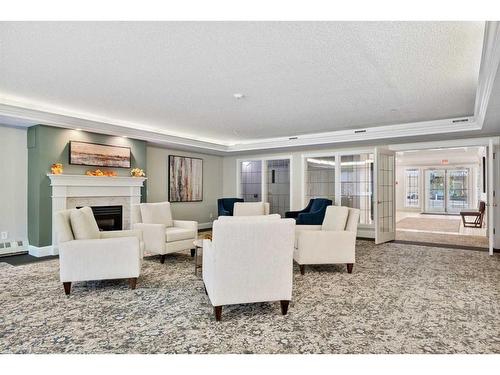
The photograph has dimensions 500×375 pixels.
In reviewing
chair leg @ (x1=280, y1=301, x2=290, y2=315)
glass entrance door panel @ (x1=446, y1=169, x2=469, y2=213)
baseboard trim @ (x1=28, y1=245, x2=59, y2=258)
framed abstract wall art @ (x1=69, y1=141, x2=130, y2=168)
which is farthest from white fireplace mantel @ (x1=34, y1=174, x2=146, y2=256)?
glass entrance door panel @ (x1=446, y1=169, x2=469, y2=213)

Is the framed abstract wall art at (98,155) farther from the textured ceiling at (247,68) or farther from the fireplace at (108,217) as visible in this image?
the fireplace at (108,217)

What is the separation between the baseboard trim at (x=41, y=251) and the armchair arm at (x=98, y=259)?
2.34 metres

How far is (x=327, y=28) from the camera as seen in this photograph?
2.51 metres

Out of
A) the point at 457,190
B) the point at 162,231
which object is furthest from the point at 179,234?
the point at 457,190

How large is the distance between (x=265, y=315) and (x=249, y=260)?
1.84 ft

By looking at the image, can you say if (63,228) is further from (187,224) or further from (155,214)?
(187,224)

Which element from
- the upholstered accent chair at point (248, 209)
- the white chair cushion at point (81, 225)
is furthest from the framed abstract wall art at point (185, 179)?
the white chair cushion at point (81, 225)

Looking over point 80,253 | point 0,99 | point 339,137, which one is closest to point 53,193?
point 0,99

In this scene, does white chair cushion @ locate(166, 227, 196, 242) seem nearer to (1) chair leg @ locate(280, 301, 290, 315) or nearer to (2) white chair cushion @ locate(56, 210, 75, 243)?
(2) white chair cushion @ locate(56, 210, 75, 243)

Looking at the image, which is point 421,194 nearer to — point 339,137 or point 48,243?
point 339,137

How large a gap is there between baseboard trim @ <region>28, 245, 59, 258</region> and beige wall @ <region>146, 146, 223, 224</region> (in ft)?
7.86

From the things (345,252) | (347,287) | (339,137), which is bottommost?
(347,287)

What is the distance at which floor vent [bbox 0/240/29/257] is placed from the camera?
5.26 meters
